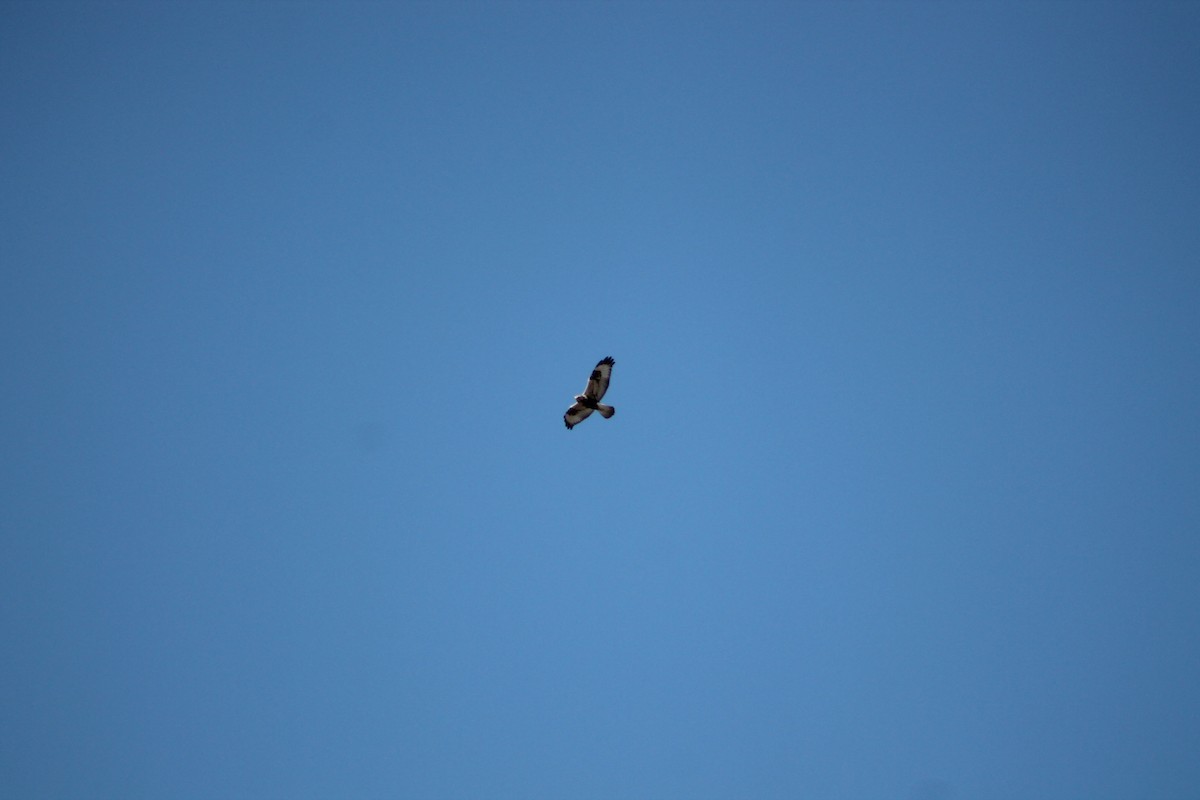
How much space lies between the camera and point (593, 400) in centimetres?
2967

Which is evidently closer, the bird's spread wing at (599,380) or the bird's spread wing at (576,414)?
the bird's spread wing at (599,380)

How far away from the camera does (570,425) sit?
2992 cm

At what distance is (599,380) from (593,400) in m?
0.60

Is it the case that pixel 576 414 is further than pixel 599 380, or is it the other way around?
pixel 576 414

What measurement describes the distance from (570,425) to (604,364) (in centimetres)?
207

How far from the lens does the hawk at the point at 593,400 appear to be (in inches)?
1153

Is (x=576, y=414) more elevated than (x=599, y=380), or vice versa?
(x=599, y=380)

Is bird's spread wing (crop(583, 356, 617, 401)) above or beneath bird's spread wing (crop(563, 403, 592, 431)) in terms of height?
above

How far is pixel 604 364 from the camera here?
95.3ft

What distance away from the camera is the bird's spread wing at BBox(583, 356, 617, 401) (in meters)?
29.1

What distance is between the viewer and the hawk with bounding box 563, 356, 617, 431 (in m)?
29.3

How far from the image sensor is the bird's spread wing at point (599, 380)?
29.1m

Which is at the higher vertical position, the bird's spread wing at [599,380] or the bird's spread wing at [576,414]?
the bird's spread wing at [599,380]

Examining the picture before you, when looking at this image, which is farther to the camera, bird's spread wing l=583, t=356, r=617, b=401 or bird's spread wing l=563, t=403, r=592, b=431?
bird's spread wing l=563, t=403, r=592, b=431
